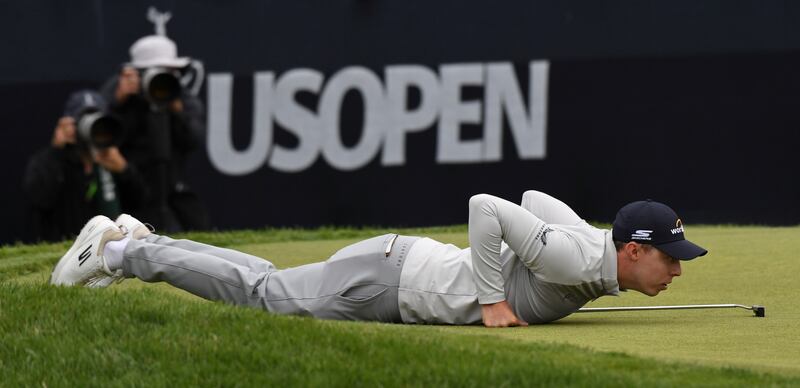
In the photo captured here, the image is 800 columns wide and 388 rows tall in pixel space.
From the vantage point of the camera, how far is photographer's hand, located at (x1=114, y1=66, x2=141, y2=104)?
11.3 meters

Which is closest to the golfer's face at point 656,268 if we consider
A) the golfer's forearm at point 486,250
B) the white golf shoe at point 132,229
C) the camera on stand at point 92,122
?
the golfer's forearm at point 486,250

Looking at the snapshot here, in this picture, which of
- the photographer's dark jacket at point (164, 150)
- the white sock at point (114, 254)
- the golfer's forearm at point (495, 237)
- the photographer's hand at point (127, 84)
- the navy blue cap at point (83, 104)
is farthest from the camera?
the photographer's dark jacket at point (164, 150)

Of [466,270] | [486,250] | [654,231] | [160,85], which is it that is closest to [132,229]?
[466,270]

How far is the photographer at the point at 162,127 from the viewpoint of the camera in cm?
1128

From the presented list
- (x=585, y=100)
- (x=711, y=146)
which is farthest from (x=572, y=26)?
(x=711, y=146)

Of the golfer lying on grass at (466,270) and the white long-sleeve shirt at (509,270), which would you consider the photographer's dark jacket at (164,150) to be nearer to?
the golfer lying on grass at (466,270)

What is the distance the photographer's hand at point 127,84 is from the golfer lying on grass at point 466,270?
5.21 m

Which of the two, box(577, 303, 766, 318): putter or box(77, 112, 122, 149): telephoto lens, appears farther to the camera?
box(77, 112, 122, 149): telephoto lens

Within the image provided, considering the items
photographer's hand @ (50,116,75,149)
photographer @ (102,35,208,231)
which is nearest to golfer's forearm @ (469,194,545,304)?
photographer @ (102,35,208,231)

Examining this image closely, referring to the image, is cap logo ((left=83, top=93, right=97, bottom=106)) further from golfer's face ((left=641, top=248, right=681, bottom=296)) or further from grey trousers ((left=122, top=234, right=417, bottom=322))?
golfer's face ((left=641, top=248, right=681, bottom=296))

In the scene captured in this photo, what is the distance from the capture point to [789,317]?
20.7 feet

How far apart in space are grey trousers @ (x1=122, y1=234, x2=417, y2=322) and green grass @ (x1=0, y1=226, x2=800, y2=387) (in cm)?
13

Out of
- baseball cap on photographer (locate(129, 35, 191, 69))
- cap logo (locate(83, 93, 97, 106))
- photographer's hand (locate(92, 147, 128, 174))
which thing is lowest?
photographer's hand (locate(92, 147, 128, 174))

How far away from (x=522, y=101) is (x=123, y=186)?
2.78m
